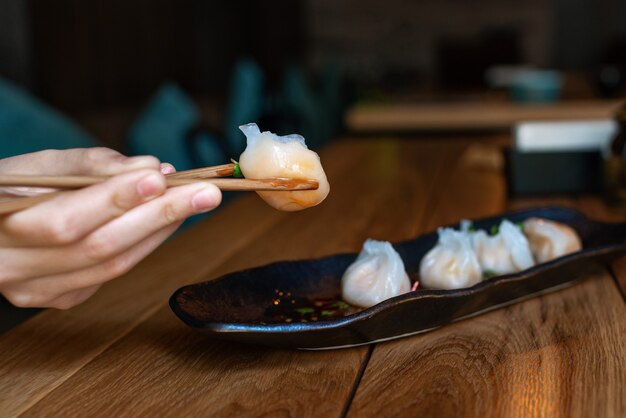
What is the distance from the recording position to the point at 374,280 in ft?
2.98

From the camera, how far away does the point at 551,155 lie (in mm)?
1794

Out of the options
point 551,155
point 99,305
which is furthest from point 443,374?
point 551,155

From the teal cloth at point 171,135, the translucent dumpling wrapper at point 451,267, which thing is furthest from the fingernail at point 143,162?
the teal cloth at point 171,135

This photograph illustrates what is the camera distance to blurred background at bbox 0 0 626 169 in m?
2.83

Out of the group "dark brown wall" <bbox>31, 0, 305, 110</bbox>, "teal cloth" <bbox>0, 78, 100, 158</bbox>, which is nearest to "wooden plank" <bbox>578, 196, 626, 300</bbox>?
"teal cloth" <bbox>0, 78, 100, 158</bbox>

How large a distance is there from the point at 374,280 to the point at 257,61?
25.1ft

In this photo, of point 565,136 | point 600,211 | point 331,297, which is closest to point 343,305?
point 331,297

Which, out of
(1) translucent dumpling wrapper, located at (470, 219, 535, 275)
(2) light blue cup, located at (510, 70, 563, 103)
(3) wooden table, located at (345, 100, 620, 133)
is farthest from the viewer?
(2) light blue cup, located at (510, 70, 563, 103)

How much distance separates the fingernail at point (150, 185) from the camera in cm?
65

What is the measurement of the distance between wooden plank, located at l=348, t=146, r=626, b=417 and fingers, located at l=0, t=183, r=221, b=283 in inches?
8.9

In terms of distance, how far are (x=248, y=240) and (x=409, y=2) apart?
8862 mm

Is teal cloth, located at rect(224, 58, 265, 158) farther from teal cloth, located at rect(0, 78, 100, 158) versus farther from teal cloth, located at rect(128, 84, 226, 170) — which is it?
teal cloth, located at rect(0, 78, 100, 158)

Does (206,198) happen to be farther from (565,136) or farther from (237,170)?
(565,136)

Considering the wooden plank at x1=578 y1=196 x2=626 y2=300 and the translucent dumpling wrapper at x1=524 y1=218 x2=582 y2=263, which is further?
the wooden plank at x1=578 y1=196 x2=626 y2=300
